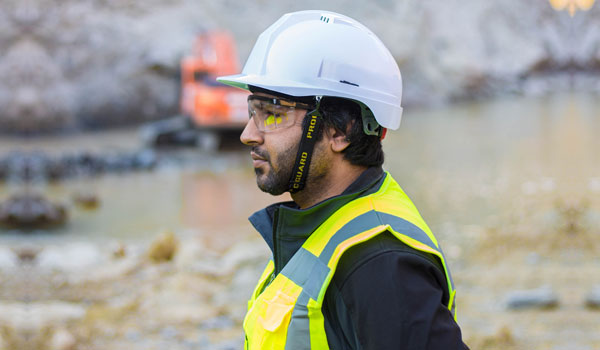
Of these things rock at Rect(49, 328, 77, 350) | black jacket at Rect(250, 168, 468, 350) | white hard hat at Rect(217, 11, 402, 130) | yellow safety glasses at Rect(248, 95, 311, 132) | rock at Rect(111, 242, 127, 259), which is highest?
white hard hat at Rect(217, 11, 402, 130)

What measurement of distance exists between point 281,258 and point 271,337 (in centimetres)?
28

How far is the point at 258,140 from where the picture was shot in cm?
188

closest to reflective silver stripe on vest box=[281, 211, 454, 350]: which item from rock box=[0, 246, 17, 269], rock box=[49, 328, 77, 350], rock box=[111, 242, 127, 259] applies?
rock box=[49, 328, 77, 350]

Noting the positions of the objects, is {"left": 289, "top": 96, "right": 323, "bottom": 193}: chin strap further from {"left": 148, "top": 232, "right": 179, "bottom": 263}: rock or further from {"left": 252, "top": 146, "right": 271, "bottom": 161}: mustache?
{"left": 148, "top": 232, "right": 179, "bottom": 263}: rock

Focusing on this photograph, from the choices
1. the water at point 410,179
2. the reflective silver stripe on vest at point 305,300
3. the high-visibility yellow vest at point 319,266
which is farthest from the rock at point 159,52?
the reflective silver stripe on vest at point 305,300

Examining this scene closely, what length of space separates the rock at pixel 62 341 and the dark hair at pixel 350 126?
159 inches

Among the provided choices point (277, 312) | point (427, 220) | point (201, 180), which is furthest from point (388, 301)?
point (201, 180)

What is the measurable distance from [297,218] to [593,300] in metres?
4.69

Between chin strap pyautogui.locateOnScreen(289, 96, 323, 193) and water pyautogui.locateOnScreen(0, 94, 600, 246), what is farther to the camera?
water pyautogui.locateOnScreen(0, 94, 600, 246)

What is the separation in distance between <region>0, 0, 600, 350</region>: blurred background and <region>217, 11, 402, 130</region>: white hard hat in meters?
3.48

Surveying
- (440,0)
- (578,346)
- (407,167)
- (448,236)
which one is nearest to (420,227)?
(578,346)

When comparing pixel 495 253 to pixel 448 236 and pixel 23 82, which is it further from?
pixel 23 82

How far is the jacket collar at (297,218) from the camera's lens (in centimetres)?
177

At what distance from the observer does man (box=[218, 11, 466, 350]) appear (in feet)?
5.15
